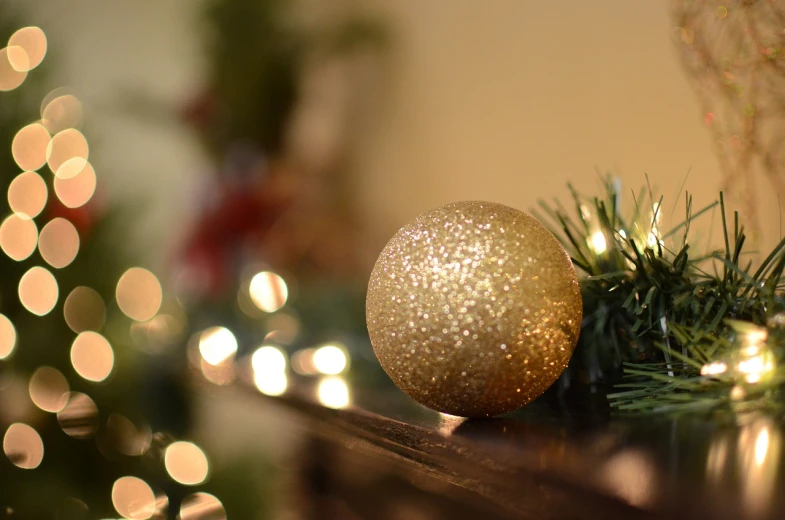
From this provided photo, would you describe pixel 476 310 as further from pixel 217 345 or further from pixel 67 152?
pixel 67 152

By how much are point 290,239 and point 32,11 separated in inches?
26.7

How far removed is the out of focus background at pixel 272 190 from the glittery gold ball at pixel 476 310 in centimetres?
10

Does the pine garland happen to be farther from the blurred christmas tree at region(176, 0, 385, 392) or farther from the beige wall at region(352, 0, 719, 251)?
the blurred christmas tree at region(176, 0, 385, 392)

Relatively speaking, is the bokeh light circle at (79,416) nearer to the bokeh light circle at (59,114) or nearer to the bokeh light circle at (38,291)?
the bokeh light circle at (38,291)

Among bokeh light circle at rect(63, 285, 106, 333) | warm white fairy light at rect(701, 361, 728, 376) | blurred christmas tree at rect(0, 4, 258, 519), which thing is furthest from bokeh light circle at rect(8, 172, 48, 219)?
warm white fairy light at rect(701, 361, 728, 376)

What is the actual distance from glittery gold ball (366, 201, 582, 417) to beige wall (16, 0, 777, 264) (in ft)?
1.36

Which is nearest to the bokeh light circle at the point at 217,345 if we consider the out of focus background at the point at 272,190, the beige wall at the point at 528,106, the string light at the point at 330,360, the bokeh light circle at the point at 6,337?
the out of focus background at the point at 272,190

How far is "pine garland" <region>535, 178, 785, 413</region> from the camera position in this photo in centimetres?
29

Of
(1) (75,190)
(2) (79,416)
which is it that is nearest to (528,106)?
(1) (75,190)

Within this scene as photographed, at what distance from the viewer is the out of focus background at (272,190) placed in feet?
2.10

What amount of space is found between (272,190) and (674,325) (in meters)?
1.19

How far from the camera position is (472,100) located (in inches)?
41.1

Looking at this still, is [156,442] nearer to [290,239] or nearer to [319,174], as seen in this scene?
[290,239]

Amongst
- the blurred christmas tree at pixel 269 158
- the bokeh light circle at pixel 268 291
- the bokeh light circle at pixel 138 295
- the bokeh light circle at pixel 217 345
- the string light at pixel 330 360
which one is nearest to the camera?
the string light at pixel 330 360
